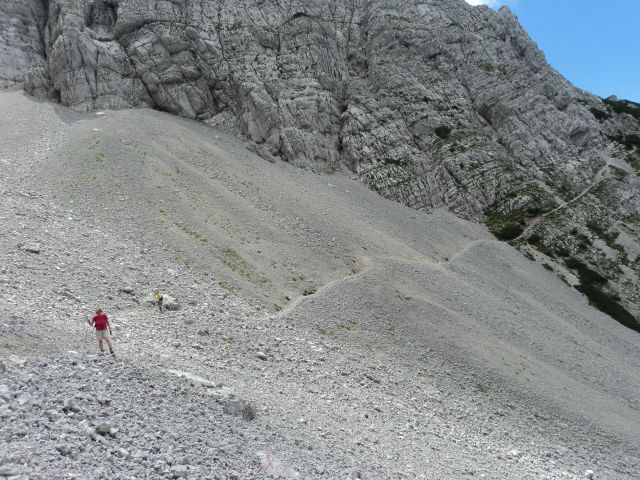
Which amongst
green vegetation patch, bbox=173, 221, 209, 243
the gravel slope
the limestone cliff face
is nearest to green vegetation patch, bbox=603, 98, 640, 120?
the limestone cliff face

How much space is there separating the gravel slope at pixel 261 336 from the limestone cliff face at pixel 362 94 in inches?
419

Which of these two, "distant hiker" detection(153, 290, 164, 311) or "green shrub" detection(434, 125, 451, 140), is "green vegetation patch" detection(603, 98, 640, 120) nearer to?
"green shrub" detection(434, 125, 451, 140)

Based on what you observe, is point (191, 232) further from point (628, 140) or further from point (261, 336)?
point (628, 140)

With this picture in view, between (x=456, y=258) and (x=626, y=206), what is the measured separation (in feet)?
115

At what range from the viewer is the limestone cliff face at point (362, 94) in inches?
2381

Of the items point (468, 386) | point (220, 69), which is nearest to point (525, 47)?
point (220, 69)

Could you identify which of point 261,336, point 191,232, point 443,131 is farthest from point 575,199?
point 261,336

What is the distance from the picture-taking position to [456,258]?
4766 cm

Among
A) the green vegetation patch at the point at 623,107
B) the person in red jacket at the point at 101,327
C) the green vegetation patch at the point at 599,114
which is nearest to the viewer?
the person in red jacket at the point at 101,327

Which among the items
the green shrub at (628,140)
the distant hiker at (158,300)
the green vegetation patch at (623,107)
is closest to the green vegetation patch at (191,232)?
the distant hiker at (158,300)

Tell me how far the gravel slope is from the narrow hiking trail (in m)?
9.56

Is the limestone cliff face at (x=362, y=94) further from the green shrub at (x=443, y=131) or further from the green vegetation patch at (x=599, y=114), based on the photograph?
the green vegetation patch at (x=599, y=114)

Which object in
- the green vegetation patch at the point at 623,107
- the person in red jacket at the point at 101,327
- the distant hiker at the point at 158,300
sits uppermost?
the green vegetation patch at the point at 623,107

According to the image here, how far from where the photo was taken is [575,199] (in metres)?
64.8
